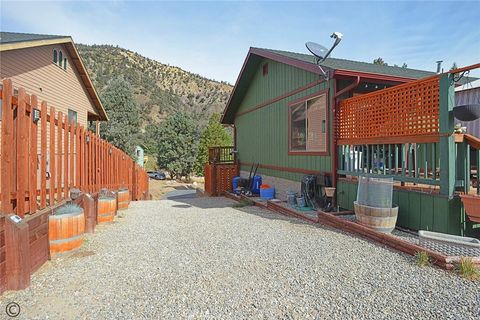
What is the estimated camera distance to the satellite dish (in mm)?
7098

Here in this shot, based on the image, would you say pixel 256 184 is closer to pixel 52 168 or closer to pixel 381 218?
pixel 381 218

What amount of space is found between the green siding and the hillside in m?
53.0

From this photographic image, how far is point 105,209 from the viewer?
6.04m

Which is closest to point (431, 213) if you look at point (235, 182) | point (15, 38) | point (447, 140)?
point (447, 140)

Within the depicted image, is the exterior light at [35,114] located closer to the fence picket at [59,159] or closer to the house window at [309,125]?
the fence picket at [59,159]

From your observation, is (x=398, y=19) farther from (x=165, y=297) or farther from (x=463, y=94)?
(x=165, y=297)

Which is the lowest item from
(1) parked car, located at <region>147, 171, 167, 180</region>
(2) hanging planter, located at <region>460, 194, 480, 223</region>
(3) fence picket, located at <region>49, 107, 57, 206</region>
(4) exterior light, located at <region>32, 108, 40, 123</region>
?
(1) parked car, located at <region>147, 171, 167, 180</region>

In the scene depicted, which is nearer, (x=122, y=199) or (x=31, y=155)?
(x=31, y=155)

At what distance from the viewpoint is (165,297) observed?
2781 mm

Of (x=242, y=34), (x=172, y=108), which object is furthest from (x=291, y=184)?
(x=172, y=108)

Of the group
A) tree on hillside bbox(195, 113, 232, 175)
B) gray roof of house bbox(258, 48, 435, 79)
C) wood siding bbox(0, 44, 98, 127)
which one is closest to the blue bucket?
gray roof of house bbox(258, 48, 435, 79)

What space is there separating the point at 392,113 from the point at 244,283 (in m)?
4.11

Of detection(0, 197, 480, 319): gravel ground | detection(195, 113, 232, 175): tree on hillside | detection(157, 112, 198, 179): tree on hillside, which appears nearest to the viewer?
detection(0, 197, 480, 319): gravel ground

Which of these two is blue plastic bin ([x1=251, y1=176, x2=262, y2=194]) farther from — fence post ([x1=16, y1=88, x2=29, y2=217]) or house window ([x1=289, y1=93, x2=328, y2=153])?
fence post ([x1=16, y1=88, x2=29, y2=217])
